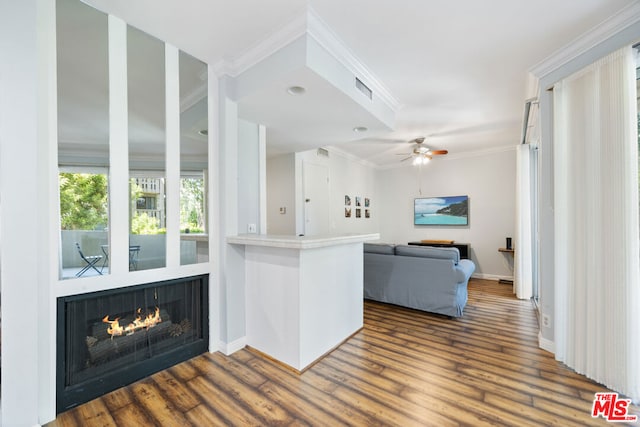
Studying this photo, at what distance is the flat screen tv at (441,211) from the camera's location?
621cm

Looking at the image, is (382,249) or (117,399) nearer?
(117,399)

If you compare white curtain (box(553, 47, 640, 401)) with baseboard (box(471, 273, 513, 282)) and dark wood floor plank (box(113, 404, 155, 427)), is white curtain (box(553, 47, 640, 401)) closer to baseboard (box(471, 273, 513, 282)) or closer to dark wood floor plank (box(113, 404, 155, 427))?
dark wood floor plank (box(113, 404, 155, 427))

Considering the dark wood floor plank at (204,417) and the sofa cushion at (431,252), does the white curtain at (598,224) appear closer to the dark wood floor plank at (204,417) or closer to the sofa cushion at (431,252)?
the sofa cushion at (431,252)

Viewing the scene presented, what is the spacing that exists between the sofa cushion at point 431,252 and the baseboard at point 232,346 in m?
2.33

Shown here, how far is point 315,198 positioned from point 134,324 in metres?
3.62

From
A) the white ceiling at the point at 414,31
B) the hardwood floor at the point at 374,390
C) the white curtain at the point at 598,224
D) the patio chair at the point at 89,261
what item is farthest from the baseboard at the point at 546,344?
the patio chair at the point at 89,261

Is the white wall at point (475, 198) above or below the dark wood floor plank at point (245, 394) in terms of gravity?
above

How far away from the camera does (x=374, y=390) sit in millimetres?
2023

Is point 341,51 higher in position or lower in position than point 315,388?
higher

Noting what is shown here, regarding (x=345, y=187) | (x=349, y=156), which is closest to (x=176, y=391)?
(x=345, y=187)

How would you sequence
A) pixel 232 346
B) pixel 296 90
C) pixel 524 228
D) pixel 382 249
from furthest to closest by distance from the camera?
pixel 524 228
pixel 382 249
pixel 232 346
pixel 296 90

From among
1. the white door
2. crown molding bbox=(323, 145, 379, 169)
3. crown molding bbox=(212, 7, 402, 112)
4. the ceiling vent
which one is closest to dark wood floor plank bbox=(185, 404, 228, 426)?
crown molding bbox=(212, 7, 402, 112)

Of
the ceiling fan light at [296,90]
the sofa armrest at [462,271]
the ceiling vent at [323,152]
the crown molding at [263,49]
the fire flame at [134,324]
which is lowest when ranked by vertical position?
the fire flame at [134,324]

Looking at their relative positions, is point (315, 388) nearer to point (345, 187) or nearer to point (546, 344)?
point (546, 344)
